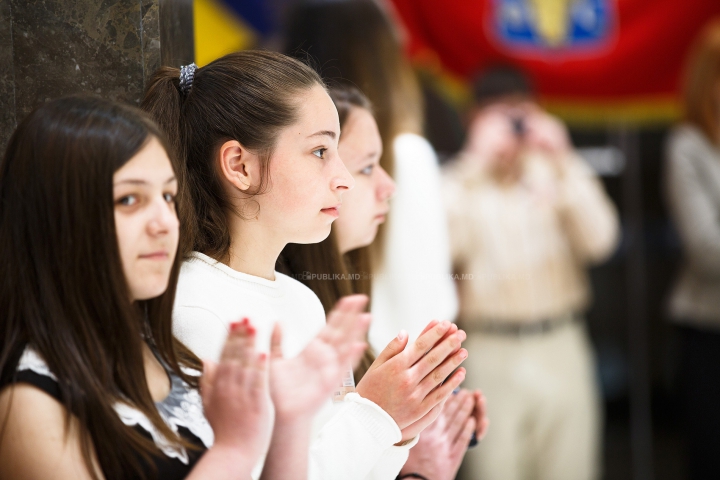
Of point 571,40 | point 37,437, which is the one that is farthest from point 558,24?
point 37,437

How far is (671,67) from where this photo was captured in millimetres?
3027

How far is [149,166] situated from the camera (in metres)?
0.80

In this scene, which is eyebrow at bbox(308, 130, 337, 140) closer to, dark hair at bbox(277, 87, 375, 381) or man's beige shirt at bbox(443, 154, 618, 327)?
dark hair at bbox(277, 87, 375, 381)

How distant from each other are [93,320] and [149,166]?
0.15 metres

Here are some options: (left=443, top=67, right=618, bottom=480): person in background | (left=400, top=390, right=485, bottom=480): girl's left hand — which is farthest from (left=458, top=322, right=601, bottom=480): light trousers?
(left=400, top=390, right=485, bottom=480): girl's left hand

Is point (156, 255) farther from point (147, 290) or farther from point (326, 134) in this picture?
point (326, 134)

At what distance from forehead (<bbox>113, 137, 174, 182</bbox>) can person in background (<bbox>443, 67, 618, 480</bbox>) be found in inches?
70.5

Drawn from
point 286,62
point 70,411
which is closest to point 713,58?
point 286,62

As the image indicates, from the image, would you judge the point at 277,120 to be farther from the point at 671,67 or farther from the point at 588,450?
the point at 671,67

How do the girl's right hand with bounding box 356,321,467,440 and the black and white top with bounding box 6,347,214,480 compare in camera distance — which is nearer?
the black and white top with bounding box 6,347,214,480

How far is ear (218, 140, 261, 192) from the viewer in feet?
3.17

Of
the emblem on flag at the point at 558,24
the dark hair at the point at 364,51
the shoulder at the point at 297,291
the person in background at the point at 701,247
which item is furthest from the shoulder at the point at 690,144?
the shoulder at the point at 297,291

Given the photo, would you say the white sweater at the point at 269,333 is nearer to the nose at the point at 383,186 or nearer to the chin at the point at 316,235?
the chin at the point at 316,235

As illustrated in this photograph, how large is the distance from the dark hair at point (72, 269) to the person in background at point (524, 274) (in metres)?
1.82
